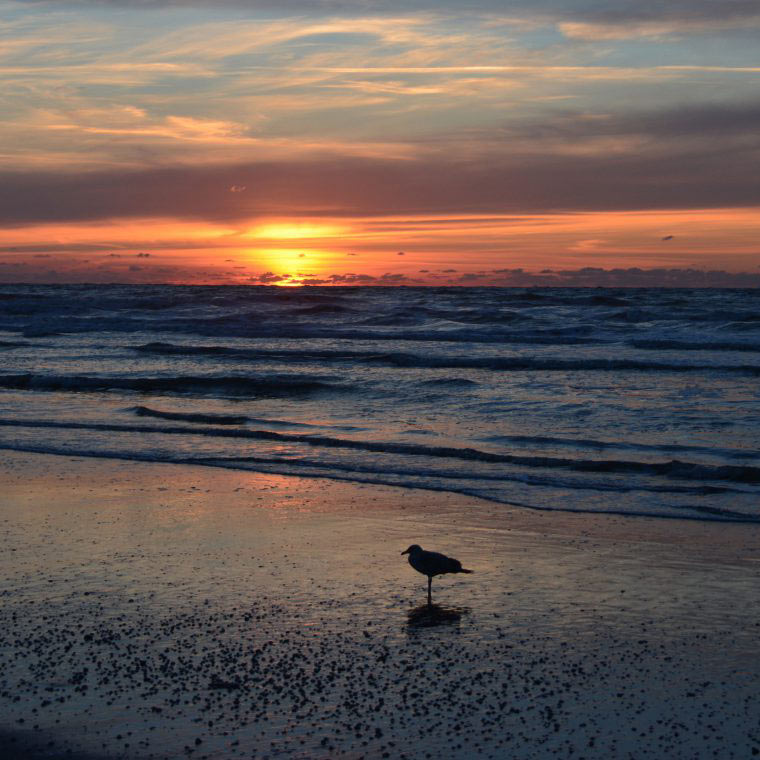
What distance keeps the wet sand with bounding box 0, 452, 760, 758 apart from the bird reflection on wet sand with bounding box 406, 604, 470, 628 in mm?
25

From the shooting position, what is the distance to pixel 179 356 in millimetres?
36344

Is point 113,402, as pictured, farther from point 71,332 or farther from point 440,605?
point 71,332

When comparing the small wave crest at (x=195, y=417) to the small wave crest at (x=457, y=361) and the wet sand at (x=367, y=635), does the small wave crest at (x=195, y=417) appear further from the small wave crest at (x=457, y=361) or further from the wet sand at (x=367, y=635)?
the small wave crest at (x=457, y=361)

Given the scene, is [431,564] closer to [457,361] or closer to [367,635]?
[367,635]

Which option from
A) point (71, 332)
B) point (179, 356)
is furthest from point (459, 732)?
point (71, 332)

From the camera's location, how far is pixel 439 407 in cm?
2078

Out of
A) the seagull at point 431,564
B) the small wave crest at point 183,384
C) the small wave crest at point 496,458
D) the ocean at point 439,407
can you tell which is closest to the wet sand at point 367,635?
the seagull at point 431,564

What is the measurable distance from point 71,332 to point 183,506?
4117 cm

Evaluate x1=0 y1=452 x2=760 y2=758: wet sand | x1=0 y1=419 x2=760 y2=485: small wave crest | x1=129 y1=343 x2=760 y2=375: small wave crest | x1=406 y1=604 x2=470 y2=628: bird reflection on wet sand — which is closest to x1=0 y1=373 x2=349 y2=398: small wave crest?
x1=0 y1=419 x2=760 y2=485: small wave crest

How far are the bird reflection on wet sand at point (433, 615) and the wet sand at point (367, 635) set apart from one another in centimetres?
3

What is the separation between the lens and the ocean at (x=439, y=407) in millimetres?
13594

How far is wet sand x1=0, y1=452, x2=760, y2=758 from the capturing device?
5676mm

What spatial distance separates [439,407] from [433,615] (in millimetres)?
13216

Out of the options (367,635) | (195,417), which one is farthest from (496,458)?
(367,635)
